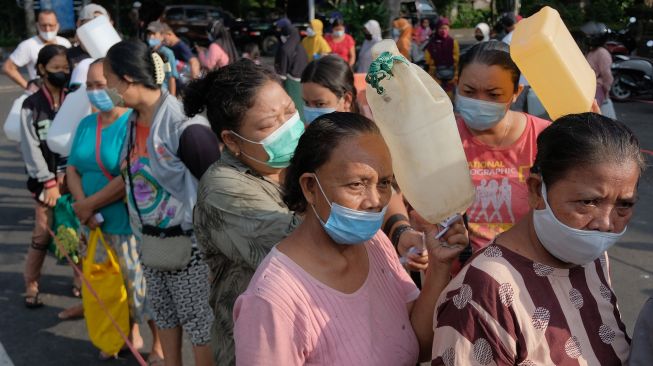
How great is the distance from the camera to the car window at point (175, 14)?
976 inches

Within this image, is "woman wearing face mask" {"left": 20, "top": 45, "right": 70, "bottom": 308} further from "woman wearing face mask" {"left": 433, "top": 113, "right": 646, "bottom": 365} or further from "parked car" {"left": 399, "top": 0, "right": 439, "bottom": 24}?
"parked car" {"left": 399, "top": 0, "right": 439, "bottom": 24}

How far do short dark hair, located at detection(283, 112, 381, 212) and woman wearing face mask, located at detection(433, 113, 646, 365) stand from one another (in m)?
0.46

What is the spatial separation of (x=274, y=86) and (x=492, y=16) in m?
28.2

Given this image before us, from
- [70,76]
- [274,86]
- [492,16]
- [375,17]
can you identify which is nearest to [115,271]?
[70,76]

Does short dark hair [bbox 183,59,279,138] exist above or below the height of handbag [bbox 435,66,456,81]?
above

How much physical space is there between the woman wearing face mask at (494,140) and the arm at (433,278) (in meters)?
0.80

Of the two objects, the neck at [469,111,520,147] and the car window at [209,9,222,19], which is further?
the car window at [209,9,222,19]

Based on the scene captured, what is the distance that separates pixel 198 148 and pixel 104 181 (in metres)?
1.20

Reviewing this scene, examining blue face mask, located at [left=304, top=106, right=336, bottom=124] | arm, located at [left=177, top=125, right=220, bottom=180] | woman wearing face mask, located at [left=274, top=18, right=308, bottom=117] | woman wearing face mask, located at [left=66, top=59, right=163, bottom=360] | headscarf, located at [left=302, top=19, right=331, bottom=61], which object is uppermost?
arm, located at [left=177, top=125, right=220, bottom=180]

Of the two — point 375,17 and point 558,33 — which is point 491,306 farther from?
point 375,17

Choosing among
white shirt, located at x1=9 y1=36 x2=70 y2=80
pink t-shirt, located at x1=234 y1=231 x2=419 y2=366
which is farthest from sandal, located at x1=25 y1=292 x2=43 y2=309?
pink t-shirt, located at x1=234 y1=231 x2=419 y2=366

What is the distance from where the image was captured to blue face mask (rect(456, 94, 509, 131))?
2742mm

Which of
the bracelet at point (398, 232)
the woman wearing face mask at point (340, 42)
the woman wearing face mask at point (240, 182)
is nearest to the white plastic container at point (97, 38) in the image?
the woman wearing face mask at point (240, 182)

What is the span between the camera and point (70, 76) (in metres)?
5.24
